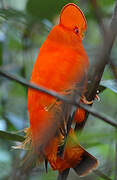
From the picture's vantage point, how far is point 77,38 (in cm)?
187

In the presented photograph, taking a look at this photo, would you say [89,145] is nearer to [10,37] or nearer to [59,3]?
[59,3]

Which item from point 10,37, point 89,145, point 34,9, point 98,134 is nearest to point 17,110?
point 10,37

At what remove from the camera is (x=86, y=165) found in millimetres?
1753

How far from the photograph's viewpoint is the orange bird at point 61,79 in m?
1.51

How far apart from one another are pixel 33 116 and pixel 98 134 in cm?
85

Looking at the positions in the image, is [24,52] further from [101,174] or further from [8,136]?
[101,174]

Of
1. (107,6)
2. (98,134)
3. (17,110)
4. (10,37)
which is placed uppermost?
(107,6)

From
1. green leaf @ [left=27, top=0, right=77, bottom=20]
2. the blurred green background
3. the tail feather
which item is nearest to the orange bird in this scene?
the tail feather

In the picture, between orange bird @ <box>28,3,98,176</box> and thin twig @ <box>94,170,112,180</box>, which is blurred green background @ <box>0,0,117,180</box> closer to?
orange bird @ <box>28,3,98,176</box>

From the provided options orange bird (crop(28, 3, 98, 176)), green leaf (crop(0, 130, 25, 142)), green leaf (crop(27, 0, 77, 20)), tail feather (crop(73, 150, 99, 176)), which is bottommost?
tail feather (crop(73, 150, 99, 176))

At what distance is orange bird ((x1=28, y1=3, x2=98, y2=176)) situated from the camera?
1515 mm

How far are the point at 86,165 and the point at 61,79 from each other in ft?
1.62

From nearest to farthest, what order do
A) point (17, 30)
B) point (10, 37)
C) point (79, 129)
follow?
point (79, 129) < point (17, 30) < point (10, 37)

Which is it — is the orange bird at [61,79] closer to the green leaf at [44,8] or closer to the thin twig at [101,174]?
the thin twig at [101,174]
